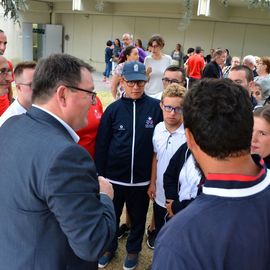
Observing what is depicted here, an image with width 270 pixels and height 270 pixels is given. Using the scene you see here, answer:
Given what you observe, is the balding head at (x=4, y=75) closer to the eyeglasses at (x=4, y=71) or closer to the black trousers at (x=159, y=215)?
the eyeglasses at (x=4, y=71)

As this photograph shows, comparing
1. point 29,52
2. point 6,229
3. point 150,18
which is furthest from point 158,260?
point 29,52

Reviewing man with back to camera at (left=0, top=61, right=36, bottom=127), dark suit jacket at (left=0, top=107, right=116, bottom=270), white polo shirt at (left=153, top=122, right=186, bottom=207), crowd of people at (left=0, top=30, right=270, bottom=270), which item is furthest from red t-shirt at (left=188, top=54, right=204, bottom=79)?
dark suit jacket at (left=0, top=107, right=116, bottom=270)

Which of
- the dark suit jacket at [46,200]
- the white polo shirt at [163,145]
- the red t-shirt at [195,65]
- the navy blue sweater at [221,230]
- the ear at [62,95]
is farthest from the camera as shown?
the red t-shirt at [195,65]

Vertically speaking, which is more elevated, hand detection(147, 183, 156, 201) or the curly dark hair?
the curly dark hair

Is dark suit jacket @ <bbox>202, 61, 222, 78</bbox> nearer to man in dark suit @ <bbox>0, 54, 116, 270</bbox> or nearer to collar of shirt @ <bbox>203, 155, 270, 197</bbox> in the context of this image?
man in dark suit @ <bbox>0, 54, 116, 270</bbox>

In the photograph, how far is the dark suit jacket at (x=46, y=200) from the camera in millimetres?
1202

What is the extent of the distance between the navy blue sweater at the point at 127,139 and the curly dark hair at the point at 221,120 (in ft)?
5.67

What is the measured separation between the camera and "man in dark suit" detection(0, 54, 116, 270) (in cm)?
121

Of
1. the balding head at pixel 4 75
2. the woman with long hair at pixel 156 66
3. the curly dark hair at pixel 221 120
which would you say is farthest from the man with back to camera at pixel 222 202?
the woman with long hair at pixel 156 66

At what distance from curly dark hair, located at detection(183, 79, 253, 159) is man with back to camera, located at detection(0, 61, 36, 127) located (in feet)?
→ 5.43

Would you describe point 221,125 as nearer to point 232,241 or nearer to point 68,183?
point 232,241

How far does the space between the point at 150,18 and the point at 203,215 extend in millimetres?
18013

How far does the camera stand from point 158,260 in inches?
38.1

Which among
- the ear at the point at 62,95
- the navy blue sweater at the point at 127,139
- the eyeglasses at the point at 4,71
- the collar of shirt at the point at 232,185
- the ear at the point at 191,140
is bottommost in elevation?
the navy blue sweater at the point at 127,139
